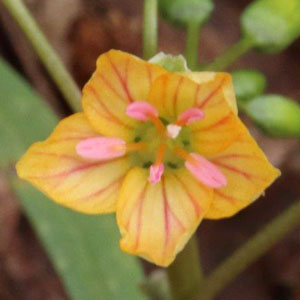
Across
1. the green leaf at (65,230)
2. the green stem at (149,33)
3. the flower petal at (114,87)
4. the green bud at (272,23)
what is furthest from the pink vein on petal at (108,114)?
the green leaf at (65,230)

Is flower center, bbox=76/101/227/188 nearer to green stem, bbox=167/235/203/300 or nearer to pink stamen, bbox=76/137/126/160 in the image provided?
pink stamen, bbox=76/137/126/160

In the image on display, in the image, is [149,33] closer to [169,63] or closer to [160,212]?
[169,63]

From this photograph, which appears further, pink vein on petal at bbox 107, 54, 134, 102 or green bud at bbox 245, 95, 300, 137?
green bud at bbox 245, 95, 300, 137

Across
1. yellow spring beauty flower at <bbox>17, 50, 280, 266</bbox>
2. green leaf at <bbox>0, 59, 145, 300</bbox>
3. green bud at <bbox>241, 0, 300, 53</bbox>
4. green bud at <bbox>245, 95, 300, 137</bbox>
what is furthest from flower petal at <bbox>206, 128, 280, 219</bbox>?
green leaf at <bbox>0, 59, 145, 300</bbox>

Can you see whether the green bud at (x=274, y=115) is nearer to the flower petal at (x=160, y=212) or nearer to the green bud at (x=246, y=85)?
the green bud at (x=246, y=85)

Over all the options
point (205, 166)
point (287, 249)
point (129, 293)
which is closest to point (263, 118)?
point (205, 166)

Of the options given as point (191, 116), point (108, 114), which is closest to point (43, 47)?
point (108, 114)
